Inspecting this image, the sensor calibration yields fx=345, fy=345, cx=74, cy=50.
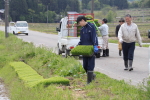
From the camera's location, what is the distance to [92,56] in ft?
29.3

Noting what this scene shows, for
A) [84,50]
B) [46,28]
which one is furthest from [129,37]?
[46,28]

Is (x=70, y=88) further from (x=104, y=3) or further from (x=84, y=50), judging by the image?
(x=104, y=3)

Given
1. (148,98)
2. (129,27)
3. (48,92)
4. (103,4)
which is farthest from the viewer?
(103,4)

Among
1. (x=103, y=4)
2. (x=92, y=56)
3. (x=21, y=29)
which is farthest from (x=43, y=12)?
(x=92, y=56)

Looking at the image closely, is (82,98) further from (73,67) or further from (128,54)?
(128,54)

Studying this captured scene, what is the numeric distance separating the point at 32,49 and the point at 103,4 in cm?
9080

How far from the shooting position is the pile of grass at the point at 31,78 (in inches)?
340

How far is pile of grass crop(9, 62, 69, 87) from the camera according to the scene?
340 inches

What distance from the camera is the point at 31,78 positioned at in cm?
1007

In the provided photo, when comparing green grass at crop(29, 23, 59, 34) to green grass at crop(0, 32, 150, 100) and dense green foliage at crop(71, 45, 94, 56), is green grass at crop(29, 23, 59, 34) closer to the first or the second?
green grass at crop(0, 32, 150, 100)

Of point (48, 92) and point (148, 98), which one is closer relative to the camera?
point (148, 98)

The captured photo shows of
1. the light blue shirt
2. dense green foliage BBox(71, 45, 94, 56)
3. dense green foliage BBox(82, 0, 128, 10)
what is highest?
dense green foliage BBox(82, 0, 128, 10)

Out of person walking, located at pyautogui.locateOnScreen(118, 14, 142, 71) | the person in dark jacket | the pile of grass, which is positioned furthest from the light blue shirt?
the person in dark jacket

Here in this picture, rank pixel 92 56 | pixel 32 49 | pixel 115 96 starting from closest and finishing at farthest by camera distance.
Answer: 1. pixel 115 96
2. pixel 92 56
3. pixel 32 49
